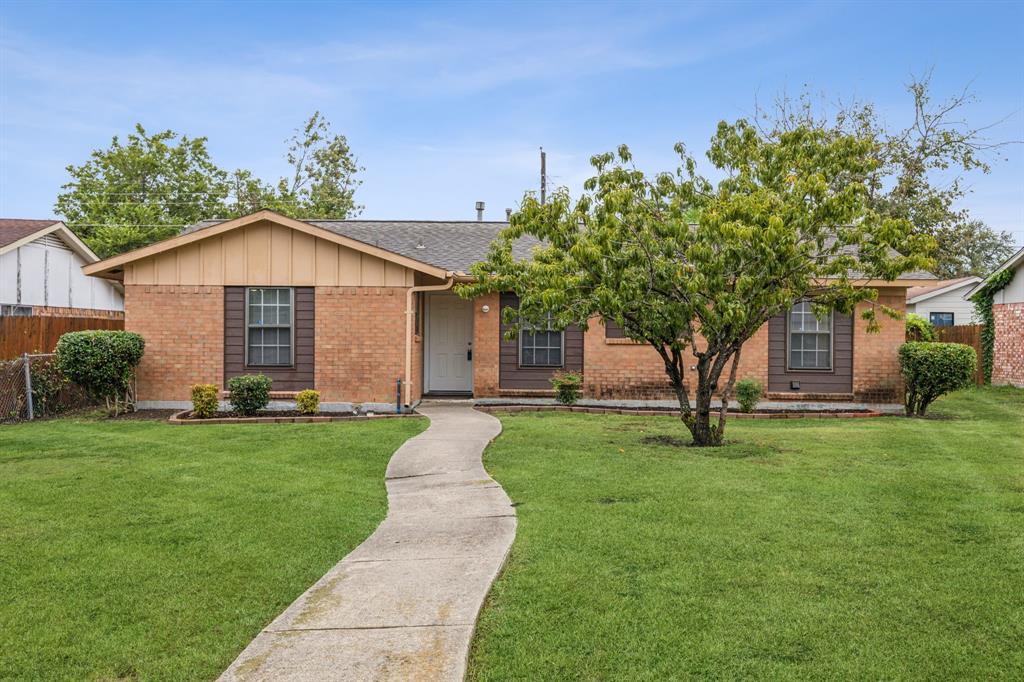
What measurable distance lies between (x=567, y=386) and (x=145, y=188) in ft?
110

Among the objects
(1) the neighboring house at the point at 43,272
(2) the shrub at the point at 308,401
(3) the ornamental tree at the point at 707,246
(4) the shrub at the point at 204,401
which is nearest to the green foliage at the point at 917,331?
(3) the ornamental tree at the point at 707,246

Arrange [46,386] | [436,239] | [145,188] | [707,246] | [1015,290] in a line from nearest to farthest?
1. [707,246]
2. [46,386]
3. [436,239]
4. [1015,290]
5. [145,188]

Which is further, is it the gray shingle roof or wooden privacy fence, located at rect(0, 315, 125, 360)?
the gray shingle roof

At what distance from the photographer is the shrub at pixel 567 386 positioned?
51.6 feet

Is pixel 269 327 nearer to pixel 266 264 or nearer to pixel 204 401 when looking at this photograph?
pixel 266 264

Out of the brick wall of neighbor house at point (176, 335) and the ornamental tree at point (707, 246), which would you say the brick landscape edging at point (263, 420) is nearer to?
the brick wall of neighbor house at point (176, 335)

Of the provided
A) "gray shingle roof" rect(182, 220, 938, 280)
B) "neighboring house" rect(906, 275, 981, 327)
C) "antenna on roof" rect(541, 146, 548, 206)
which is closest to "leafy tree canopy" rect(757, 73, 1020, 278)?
"neighboring house" rect(906, 275, 981, 327)

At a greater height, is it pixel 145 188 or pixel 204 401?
pixel 145 188

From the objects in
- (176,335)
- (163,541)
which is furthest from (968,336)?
(163,541)

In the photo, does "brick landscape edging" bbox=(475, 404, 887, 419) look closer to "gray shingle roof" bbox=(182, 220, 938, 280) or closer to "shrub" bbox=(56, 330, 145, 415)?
"gray shingle roof" bbox=(182, 220, 938, 280)

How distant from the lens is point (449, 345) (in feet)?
57.6

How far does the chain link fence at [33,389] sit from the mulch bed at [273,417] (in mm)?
2363

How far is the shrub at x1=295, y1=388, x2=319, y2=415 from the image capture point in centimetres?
1386

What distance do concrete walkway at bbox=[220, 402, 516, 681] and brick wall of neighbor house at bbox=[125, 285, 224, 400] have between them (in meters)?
8.49
